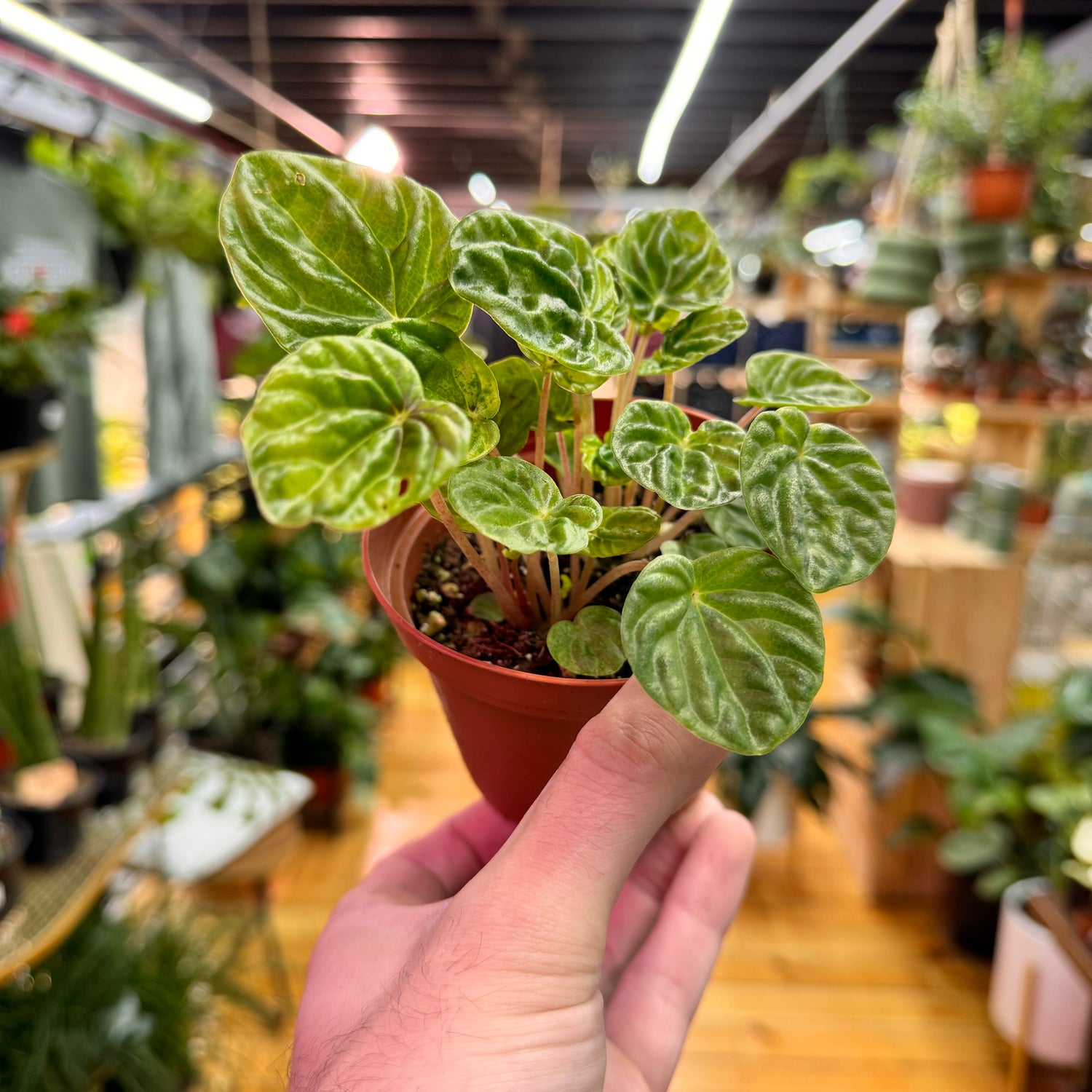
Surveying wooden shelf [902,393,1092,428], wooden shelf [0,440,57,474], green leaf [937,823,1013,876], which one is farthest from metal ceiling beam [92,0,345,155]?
green leaf [937,823,1013,876]

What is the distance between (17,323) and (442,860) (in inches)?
52.3

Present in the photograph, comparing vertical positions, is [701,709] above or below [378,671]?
→ above

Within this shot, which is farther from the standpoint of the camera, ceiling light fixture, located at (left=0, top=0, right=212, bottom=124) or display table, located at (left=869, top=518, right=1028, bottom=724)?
display table, located at (left=869, top=518, right=1028, bottom=724)

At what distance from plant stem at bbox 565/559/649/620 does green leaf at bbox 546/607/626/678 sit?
0.13 feet

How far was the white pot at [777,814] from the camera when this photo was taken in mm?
2654

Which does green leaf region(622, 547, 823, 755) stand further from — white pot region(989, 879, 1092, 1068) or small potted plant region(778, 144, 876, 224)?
small potted plant region(778, 144, 876, 224)

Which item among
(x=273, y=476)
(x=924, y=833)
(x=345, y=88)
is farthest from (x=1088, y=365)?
(x=345, y=88)

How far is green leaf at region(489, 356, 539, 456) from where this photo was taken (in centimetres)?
66

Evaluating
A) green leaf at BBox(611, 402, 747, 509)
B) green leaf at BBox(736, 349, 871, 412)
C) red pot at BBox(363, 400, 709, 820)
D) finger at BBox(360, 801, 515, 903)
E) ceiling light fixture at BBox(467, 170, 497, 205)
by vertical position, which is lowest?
finger at BBox(360, 801, 515, 903)

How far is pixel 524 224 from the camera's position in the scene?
20.9 inches

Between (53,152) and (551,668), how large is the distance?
2519mm

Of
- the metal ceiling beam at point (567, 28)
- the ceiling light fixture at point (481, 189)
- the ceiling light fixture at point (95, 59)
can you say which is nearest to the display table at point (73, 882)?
the ceiling light fixture at point (95, 59)

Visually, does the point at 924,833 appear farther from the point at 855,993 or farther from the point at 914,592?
the point at 914,592

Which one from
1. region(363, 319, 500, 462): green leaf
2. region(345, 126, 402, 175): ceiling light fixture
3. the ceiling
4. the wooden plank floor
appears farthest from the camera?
the ceiling
